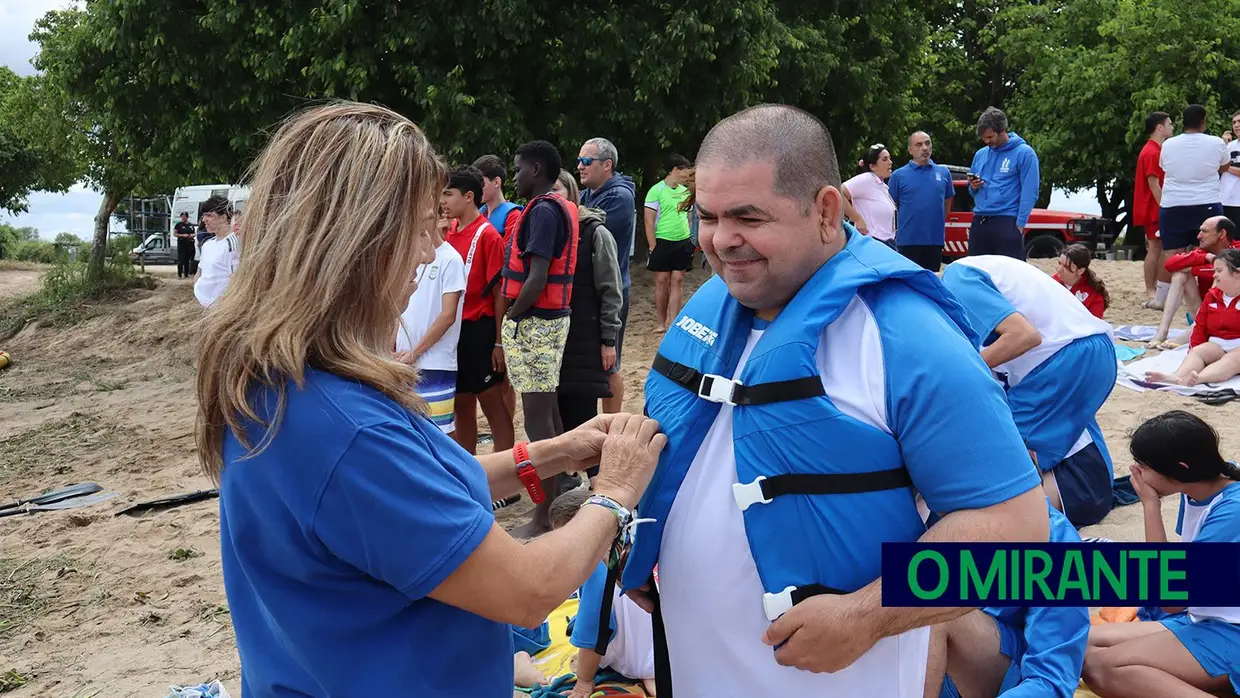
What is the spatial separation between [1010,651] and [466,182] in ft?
12.2

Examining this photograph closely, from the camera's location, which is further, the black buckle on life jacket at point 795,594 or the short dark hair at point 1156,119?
the short dark hair at point 1156,119

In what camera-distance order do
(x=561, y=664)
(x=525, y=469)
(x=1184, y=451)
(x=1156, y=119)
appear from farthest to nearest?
(x=1156, y=119)
(x=561, y=664)
(x=1184, y=451)
(x=525, y=469)

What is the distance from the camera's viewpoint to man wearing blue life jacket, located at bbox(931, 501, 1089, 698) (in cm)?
369

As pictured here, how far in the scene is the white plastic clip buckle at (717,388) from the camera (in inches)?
82.5

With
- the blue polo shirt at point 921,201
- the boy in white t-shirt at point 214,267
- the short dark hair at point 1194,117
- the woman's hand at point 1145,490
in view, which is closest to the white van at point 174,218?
the blue polo shirt at point 921,201

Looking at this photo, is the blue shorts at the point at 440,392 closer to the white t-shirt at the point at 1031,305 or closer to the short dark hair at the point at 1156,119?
the white t-shirt at the point at 1031,305

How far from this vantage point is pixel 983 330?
4930mm

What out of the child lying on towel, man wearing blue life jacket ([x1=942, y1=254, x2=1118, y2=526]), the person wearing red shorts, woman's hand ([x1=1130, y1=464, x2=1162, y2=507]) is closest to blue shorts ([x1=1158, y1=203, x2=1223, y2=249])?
the person wearing red shorts

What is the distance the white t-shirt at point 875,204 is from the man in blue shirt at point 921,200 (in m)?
0.53

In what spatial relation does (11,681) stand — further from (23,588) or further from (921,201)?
(921,201)

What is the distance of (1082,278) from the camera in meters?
7.81

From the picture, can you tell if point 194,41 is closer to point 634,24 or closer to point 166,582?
point 634,24

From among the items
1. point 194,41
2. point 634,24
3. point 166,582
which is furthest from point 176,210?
point 166,582

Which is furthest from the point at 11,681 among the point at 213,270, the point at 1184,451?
the point at 1184,451
